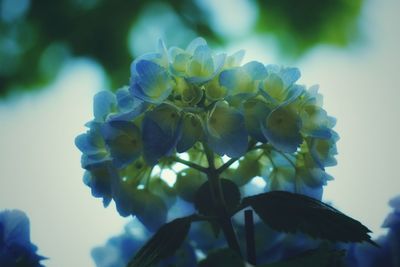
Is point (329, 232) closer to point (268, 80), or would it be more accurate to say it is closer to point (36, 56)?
point (268, 80)

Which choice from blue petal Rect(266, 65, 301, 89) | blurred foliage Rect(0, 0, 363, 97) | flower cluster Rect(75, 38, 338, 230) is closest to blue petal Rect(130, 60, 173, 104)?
flower cluster Rect(75, 38, 338, 230)

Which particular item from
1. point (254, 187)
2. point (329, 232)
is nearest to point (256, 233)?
point (254, 187)

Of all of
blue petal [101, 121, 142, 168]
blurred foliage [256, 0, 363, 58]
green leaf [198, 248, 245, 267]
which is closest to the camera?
green leaf [198, 248, 245, 267]

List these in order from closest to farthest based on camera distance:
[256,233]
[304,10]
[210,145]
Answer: [210,145], [256,233], [304,10]

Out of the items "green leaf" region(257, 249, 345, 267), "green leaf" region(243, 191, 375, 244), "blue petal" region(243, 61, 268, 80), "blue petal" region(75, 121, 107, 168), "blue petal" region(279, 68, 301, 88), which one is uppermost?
"blue petal" region(279, 68, 301, 88)

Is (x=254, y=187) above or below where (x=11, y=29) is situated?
below

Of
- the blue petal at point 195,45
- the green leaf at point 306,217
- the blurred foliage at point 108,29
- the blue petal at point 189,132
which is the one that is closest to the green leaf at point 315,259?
the green leaf at point 306,217

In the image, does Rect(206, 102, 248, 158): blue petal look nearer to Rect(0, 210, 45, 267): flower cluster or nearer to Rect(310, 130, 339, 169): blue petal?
Rect(310, 130, 339, 169): blue petal

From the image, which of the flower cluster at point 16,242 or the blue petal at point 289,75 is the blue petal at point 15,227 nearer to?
the flower cluster at point 16,242
